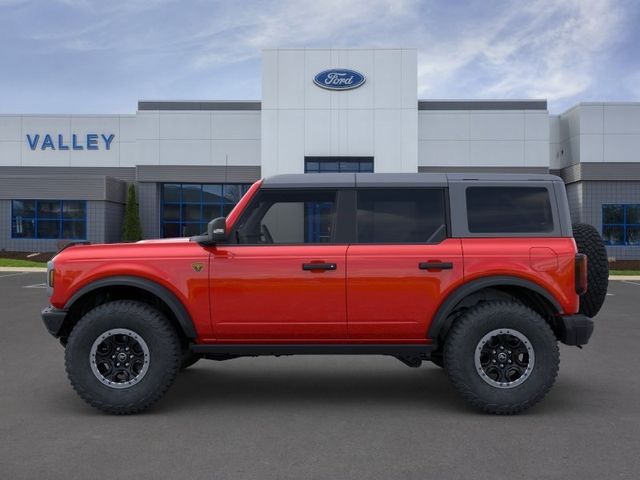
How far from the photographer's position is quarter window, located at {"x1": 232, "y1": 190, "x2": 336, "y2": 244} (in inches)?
216

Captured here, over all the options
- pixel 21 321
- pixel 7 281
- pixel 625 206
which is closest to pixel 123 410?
pixel 21 321

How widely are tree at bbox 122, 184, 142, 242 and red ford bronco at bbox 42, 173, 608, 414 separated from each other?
28.9 m

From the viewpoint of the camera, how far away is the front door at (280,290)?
17.5 feet

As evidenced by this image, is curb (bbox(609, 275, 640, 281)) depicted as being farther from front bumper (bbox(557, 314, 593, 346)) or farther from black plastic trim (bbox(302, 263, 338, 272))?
black plastic trim (bbox(302, 263, 338, 272))

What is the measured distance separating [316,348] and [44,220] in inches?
1276

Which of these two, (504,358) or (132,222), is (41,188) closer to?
(132,222)

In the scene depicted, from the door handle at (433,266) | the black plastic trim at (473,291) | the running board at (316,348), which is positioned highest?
the door handle at (433,266)

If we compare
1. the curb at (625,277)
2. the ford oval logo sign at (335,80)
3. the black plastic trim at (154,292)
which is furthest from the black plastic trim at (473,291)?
the ford oval logo sign at (335,80)

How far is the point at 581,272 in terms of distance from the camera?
5395mm

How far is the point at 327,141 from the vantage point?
3177 cm

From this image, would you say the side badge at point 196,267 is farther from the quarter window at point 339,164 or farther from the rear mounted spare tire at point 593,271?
the quarter window at point 339,164

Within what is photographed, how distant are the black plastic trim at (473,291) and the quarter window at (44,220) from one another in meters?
31.5

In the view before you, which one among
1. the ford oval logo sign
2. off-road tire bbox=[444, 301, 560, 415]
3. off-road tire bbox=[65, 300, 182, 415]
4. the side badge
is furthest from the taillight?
the ford oval logo sign

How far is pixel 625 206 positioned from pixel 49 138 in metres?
30.7
